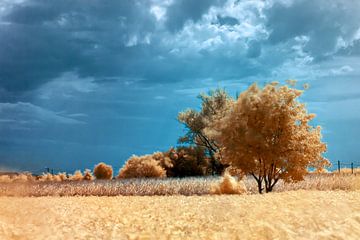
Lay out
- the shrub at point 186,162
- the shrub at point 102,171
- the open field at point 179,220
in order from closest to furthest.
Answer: the open field at point 179,220 → the shrub at point 102,171 → the shrub at point 186,162

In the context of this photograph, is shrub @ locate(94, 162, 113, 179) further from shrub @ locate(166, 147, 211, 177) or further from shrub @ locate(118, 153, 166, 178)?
shrub @ locate(166, 147, 211, 177)

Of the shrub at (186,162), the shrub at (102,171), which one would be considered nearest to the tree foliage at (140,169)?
the shrub at (102,171)

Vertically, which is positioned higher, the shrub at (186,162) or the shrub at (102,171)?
the shrub at (186,162)

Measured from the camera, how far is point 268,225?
23.8 feet

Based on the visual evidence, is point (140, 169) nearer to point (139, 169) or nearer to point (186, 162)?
point (139, 169)

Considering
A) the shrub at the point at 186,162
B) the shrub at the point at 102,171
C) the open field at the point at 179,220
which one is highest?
the shrub at the point at 186,162

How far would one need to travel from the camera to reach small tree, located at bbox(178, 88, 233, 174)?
39188 mm

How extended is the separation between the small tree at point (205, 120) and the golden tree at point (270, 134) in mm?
21010

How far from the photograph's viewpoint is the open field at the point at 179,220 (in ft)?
21.1

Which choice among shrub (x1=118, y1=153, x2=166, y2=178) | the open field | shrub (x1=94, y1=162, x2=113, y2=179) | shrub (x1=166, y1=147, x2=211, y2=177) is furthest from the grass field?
shrub (x1=166, y1=147, x2=211, y2=177)

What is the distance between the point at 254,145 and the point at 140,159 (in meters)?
16.8

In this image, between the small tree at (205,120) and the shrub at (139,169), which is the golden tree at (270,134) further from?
the small tree at (205,120)

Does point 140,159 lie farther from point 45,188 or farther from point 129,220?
point 129,220

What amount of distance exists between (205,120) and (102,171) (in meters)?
10.8
